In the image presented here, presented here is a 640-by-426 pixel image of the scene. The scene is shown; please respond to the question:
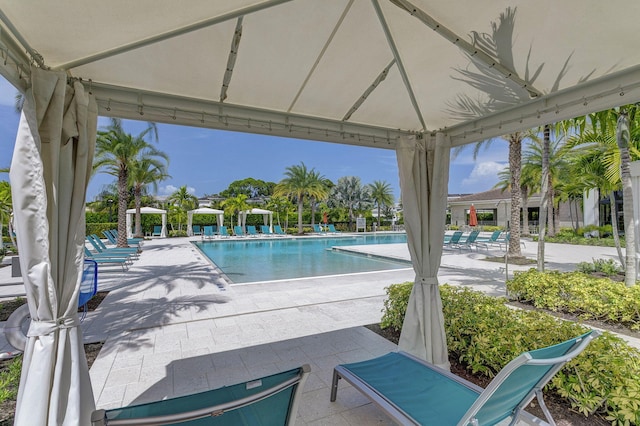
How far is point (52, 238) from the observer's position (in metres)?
1.91

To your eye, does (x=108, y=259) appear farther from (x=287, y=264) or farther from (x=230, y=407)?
(x=230, y=407)

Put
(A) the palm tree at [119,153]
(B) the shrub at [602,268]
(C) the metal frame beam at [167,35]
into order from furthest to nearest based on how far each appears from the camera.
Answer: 1. (A) the palm tree at [119,153]
2. (B) the shrub at [602,268]
3. (C) the metal frame beam at [167,35]

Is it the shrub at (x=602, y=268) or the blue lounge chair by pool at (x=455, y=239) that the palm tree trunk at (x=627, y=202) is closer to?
the shrub at (x=602, y=268)

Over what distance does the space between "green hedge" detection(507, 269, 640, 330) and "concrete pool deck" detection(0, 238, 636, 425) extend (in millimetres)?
893

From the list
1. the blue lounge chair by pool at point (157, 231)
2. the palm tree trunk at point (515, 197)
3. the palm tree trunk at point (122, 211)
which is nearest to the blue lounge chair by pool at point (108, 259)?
the palm tree trunk at point (122, 211)

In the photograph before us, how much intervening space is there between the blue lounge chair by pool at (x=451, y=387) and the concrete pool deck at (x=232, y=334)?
0.34m

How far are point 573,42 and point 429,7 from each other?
104 centimetres

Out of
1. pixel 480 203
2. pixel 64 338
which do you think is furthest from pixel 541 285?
pixel 480 203

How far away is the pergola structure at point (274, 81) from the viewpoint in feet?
6.04

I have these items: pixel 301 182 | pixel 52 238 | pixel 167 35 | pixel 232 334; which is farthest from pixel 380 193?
pixel 52 238

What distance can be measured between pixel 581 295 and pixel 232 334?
5.51 metres

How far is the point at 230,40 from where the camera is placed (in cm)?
226

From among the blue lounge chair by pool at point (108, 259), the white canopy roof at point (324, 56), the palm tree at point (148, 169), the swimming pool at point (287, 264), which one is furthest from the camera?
the palm tree at point (148, 169)

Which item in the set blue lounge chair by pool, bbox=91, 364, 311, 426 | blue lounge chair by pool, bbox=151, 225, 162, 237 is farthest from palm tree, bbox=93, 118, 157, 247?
blue lounge chair by pool, bbox=91, 364, 311, 426
